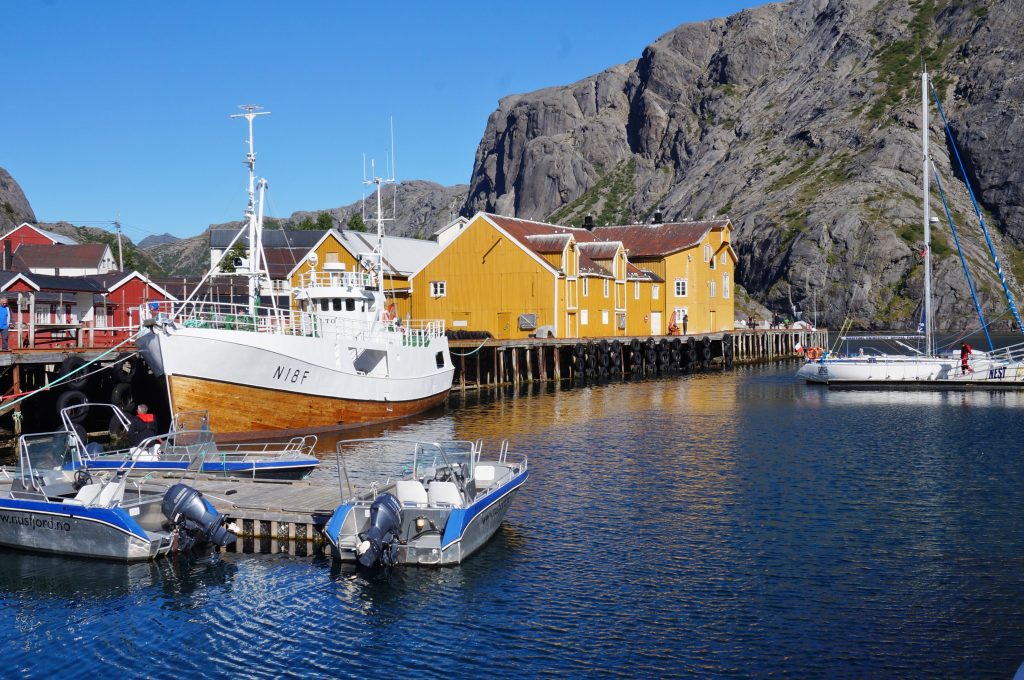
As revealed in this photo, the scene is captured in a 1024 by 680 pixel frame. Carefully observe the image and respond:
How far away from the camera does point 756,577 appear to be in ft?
57.5

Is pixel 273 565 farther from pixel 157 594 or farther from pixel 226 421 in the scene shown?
pixel 226 421

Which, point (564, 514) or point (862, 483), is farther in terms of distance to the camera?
point (862, 483)

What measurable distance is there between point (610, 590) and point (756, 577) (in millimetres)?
2821

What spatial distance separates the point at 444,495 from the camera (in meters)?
18.9

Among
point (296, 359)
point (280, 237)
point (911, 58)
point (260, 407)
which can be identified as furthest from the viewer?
point (911, 58)

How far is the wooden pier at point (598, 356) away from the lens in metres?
57.3

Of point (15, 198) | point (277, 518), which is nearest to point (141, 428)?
point (277, 518)

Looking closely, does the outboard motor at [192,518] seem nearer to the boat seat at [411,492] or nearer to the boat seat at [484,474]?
the boat seat at [411,492]

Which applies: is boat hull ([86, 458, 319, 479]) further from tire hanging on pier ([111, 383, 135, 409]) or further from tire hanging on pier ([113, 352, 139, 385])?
tire hanging on pier ([113, 352, 139, 385])

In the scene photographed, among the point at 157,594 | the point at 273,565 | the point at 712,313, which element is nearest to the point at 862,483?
the point at 273,565

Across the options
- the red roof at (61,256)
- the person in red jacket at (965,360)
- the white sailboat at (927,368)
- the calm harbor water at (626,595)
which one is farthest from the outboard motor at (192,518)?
the red roof at (61,256)

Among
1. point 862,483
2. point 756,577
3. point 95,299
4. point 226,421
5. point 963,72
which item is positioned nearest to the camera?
point 756,577

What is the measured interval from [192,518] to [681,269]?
6420cm

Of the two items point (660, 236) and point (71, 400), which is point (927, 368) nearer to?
point (660, 236)
